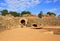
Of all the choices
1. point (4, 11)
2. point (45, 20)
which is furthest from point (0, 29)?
point (4, 11)

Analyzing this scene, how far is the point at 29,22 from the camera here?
3400cm

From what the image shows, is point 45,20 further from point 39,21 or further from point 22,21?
point 22,21

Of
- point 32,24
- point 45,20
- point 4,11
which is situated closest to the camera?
point 32,24

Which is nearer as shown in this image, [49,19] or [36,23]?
[36,23]

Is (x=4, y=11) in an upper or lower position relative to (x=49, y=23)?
upper

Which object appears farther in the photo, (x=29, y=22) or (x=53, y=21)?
(x=53, y=21)

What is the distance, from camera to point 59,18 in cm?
3775

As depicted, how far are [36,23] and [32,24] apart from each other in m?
1.25

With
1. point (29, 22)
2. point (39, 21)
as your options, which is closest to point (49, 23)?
point (39, 21)

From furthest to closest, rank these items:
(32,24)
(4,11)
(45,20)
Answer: (4,11)
(45,20)
(32,24)

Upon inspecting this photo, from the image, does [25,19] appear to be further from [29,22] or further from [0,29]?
[0,29]

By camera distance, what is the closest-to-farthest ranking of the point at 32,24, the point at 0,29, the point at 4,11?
the point at 0,29 < the point at 32,24 < the point at 4,11

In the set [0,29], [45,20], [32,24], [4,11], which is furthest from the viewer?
[4,11]

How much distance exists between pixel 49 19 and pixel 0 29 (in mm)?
25489
